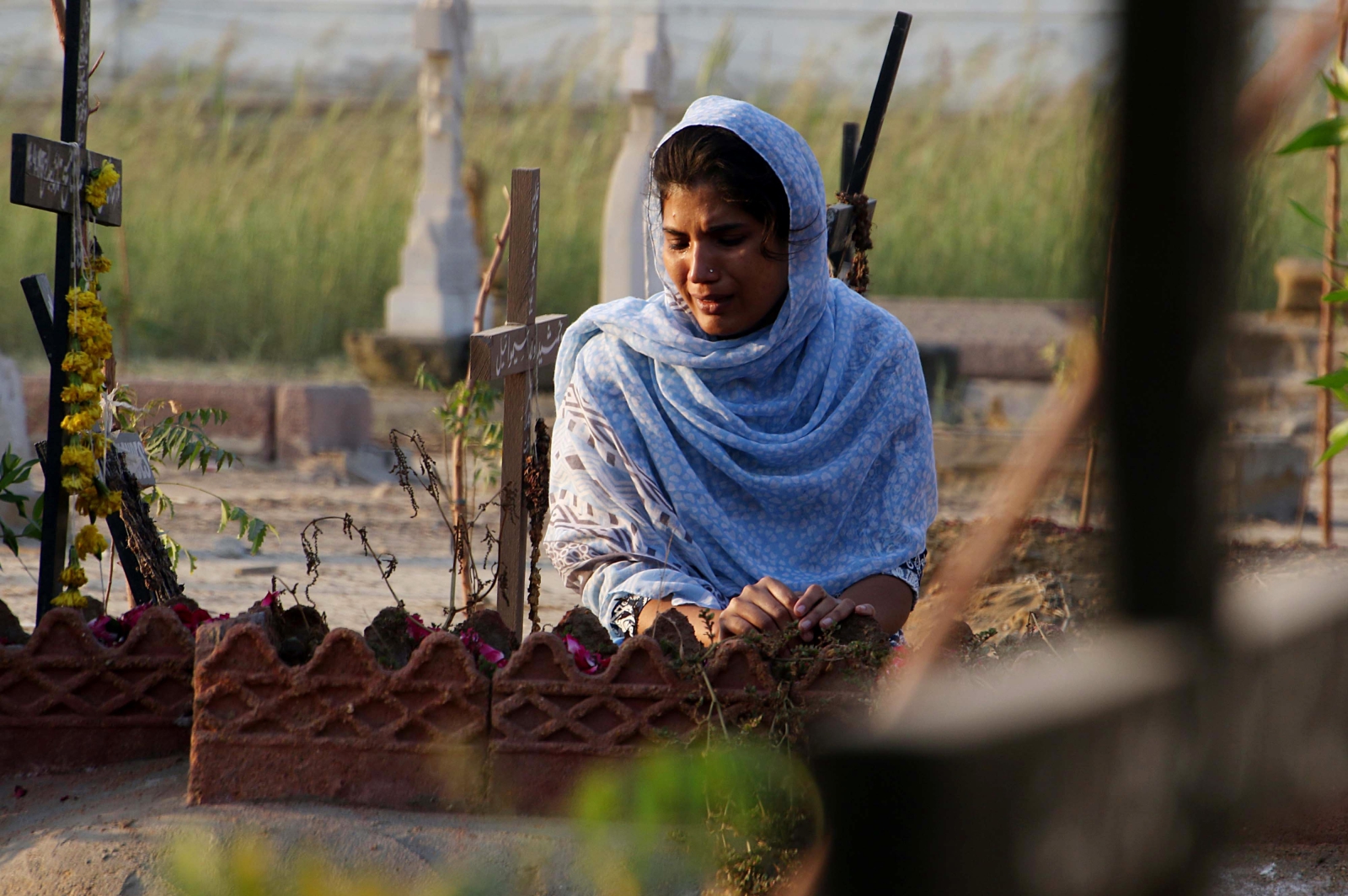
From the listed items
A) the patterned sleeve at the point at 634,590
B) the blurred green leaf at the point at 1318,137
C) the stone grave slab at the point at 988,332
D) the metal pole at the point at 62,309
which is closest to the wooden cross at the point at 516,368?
the patterned sleeve at the point at 634,590

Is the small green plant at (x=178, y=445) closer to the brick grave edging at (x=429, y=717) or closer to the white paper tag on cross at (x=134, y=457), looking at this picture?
the white paper tag on cross at (x=134, y=457)

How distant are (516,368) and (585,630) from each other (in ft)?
1.96

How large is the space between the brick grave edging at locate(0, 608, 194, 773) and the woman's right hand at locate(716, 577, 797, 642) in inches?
33.0

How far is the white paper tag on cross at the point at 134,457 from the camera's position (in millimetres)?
2512

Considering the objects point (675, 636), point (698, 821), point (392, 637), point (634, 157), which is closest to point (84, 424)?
point (392, 637)

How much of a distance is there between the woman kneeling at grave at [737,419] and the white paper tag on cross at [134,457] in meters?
0.76

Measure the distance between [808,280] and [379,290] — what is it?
10.1 meters

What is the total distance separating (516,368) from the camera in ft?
8.33

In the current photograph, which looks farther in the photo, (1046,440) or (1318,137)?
(1318,137)

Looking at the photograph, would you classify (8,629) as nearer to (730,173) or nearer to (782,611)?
(782,611)

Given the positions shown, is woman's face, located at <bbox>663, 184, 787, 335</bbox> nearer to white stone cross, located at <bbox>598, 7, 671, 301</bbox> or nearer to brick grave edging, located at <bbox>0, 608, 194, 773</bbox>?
brick grave edging, located at <bbox>0, 608, 194, 773</bbox>

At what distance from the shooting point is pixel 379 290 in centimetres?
1210

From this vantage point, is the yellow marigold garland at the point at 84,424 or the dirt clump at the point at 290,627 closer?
the dirt clump at the point at 290,627

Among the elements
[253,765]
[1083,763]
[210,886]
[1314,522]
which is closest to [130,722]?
[253,765]
